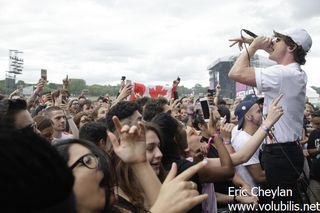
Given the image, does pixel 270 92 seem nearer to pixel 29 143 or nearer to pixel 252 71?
pixel 252 71

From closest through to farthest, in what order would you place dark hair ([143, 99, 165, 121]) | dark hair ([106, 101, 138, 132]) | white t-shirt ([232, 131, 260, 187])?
dark hair ([106, 101, 138, 132])
white t-shirt ([232, 131, 260, 187])
dark hair ([143, 99, 165, 121])

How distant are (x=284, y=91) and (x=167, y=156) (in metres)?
1.10

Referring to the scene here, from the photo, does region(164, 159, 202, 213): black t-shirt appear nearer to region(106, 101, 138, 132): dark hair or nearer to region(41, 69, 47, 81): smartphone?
region(106, 101, 138, 132): dark hair

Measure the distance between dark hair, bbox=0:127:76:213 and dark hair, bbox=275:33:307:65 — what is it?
2.75 metres

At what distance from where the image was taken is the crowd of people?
780 millimetres

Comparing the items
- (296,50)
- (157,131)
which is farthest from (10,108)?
(296,50)

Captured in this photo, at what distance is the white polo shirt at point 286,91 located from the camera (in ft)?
10.1

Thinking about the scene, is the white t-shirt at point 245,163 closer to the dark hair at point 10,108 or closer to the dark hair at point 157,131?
the dark hair at point 157,131

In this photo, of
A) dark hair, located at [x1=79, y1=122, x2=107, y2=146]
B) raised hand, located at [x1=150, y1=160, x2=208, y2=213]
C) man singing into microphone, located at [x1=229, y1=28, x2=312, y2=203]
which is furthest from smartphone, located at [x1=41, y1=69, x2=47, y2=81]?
raised hand, located at [x1=150, y1=160, x2=208, y2=213]

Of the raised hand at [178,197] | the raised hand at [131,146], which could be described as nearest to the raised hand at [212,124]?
the raised hand at [131,146]

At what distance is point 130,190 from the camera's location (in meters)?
2.18

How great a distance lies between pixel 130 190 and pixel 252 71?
4.99ft

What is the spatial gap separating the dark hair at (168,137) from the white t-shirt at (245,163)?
3.74 ft

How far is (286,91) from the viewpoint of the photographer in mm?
3102
